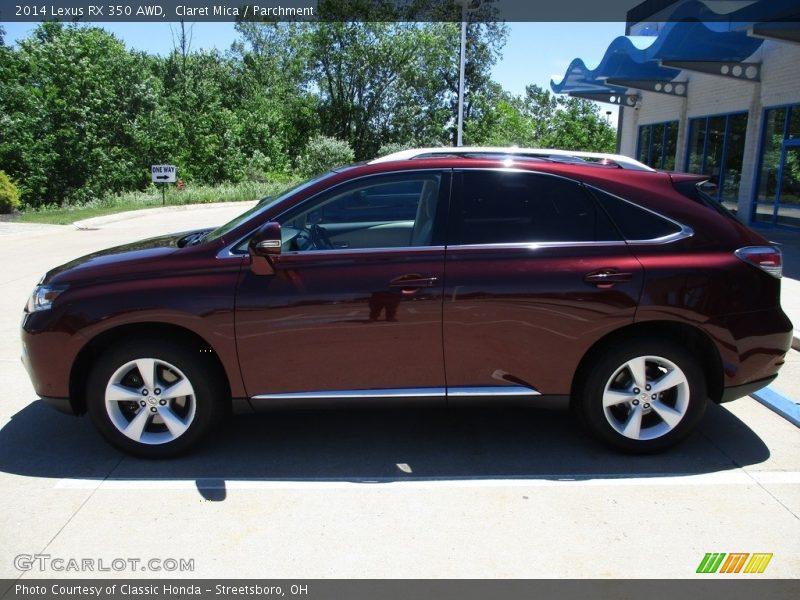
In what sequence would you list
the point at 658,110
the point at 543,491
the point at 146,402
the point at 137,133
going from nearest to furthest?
the point at 543,491, the point at 146,402, the point at 658,110, the point at 137,133

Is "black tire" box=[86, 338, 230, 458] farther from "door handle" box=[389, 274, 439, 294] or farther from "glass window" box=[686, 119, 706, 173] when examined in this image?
"glass window" box=[686, 119, 706, 173]

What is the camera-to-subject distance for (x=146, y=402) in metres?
4.04

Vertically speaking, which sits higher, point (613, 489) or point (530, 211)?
point (530, 211)

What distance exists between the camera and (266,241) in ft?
12.6

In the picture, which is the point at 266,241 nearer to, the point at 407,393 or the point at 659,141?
the point at 407,393

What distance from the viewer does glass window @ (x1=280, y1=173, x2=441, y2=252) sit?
13.5 feet

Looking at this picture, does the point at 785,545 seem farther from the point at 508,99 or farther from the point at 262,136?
the point at 508,99

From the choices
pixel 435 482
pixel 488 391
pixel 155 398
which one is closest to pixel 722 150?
pixel 488 391

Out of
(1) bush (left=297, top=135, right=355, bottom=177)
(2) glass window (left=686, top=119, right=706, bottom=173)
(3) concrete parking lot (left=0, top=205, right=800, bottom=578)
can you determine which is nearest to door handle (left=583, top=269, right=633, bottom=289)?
(3) concrete parking lot (left=0, top=205, right=800, bottom=578)

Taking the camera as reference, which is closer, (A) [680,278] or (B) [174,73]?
(A) [680,278]

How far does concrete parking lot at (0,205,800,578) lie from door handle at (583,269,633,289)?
1.08m

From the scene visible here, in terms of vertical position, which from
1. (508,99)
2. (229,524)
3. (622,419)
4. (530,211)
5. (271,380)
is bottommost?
(229,524)

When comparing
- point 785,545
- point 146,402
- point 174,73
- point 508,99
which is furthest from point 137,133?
point 785,545

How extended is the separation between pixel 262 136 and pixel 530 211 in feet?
126
